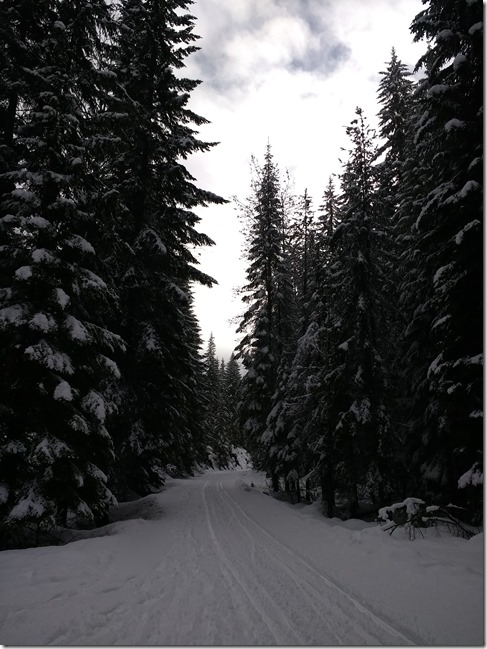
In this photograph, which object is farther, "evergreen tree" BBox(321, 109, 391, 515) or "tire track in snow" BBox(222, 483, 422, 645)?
"evergreen tree" BBox(321, 109, 391, 515)

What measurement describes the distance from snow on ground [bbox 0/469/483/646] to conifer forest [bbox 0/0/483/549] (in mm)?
1311

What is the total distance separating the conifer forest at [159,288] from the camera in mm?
7715

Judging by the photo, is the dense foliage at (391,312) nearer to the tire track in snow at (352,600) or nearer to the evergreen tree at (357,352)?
the evergreen tree at (357,352)

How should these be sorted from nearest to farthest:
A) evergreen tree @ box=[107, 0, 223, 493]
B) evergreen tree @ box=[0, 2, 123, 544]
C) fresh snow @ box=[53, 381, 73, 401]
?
evergreen tree @ box=[0, 2, 123, 544] < fresh snow @ box=[53, 381, 73, 401] < evergreen tree @ box=[107, 0, 223, 493]

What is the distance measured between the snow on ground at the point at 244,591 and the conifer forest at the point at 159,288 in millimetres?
1311

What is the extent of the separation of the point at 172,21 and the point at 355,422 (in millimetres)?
18548

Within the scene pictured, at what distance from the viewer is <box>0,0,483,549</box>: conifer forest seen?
7.71 meters

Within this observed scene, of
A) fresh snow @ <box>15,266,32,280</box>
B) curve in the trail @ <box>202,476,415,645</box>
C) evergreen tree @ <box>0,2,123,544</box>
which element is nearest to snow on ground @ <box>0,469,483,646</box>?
curve in the trail @ <box>202,476,415,645</box>

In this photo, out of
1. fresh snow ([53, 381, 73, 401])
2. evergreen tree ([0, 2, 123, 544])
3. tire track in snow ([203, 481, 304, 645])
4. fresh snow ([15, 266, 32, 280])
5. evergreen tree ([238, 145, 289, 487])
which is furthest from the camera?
evergreen tree ([238, 145, 289, 487])

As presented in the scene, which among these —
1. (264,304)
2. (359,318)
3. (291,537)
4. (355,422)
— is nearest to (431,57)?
(359,318)

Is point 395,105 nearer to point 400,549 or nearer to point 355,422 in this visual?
point 355,422

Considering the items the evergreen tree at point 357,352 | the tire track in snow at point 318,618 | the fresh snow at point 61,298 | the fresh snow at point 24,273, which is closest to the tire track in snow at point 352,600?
the tire track in snow at point 318,618

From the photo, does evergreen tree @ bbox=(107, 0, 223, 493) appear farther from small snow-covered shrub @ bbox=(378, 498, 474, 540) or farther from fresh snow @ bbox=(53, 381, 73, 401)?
small snow-covered shrub @ bbox=(378, 498, 474, 540)

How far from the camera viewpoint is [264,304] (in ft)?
79.6
